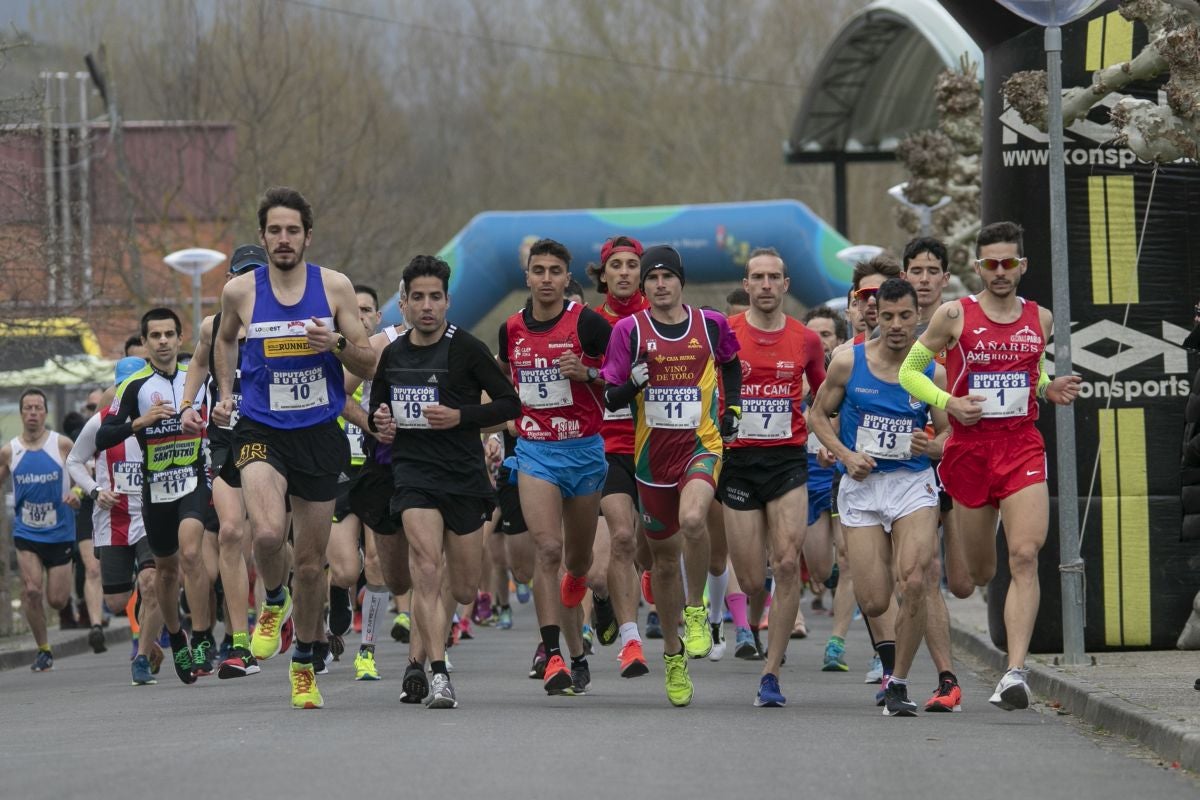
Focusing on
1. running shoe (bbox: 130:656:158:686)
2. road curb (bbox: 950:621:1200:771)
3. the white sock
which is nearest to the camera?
road curb (bbox: 950:621:1200:771)

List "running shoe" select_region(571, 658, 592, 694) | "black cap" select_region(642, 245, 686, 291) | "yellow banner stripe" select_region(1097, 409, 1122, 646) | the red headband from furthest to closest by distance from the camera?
"yellow banner stripe" select_region(1097, 409, 1122, 646), the red headband, "running shoe" select_region(571, 658, 592, 694), "black cap" select_region(642, 245, 686, 291)

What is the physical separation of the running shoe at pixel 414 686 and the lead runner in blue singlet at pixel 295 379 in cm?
57

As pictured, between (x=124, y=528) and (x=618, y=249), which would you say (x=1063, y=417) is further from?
(x=124, y=528)

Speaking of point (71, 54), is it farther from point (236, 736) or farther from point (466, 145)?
point (236, 736)

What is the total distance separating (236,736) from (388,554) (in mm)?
3367

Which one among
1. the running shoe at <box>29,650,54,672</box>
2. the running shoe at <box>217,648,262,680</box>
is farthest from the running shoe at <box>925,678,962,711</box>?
the running shoe at <box>29,650,54,672</box>

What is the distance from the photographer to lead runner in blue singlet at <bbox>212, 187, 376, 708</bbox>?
10.8m

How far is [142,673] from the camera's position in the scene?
14.5 metres

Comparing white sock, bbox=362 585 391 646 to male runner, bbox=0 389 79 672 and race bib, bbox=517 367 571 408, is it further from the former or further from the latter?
male runner, bbox=0 389 79 672

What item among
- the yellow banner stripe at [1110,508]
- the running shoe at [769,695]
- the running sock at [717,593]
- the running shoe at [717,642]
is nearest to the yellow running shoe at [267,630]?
the running shoe at [769,695]

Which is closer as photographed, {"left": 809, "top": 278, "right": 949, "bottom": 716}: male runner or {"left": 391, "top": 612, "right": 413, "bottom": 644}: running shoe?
{"left": 809, "top": 278, "right": 949, "bottom": 716}: male runner

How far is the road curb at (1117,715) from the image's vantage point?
9.11 m

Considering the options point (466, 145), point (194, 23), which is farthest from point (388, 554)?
point (466, 145)

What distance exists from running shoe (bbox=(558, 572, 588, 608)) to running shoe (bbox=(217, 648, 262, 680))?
9.23ft
